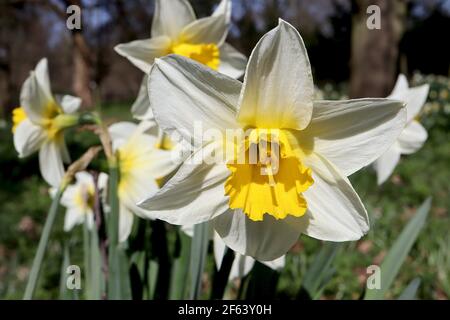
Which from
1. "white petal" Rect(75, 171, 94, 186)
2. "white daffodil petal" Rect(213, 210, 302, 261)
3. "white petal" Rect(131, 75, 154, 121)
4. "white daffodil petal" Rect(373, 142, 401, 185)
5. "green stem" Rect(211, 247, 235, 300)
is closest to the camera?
"white daffodil petal" Rect(213, 210, 302, 261)

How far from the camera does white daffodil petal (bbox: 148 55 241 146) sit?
31.8 inches

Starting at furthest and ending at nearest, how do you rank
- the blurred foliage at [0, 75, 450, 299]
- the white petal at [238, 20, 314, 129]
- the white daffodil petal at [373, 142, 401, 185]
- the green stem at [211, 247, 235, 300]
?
the blurred foliage at [0, 75, 450, 299] < the white daffodil petal at [373, 142, 401, 185] < the green stem at [211, 247, 235, 300] < the white petal at [238, 20, 314, 129]

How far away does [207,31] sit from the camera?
121cm

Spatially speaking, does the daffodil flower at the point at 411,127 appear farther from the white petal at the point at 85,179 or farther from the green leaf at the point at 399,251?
the white petal at the point at 85,179

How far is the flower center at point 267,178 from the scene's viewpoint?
0.81 metres

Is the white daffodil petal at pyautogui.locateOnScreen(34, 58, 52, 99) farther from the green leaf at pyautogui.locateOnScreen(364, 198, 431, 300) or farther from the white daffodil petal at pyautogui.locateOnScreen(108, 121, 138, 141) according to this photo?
Result: the green leaf at pyautogui.locateOnScreen(364, 198, 431, 300)

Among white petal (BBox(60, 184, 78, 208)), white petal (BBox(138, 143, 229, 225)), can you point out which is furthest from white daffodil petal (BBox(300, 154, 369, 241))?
white petal (BBox(60, 184, 78, 208))

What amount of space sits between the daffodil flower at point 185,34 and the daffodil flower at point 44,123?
0.80 ft

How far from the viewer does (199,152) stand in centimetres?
83

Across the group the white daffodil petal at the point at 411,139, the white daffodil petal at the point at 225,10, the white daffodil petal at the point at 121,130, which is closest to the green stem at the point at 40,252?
the white daffodil petal at the point at 121,130
